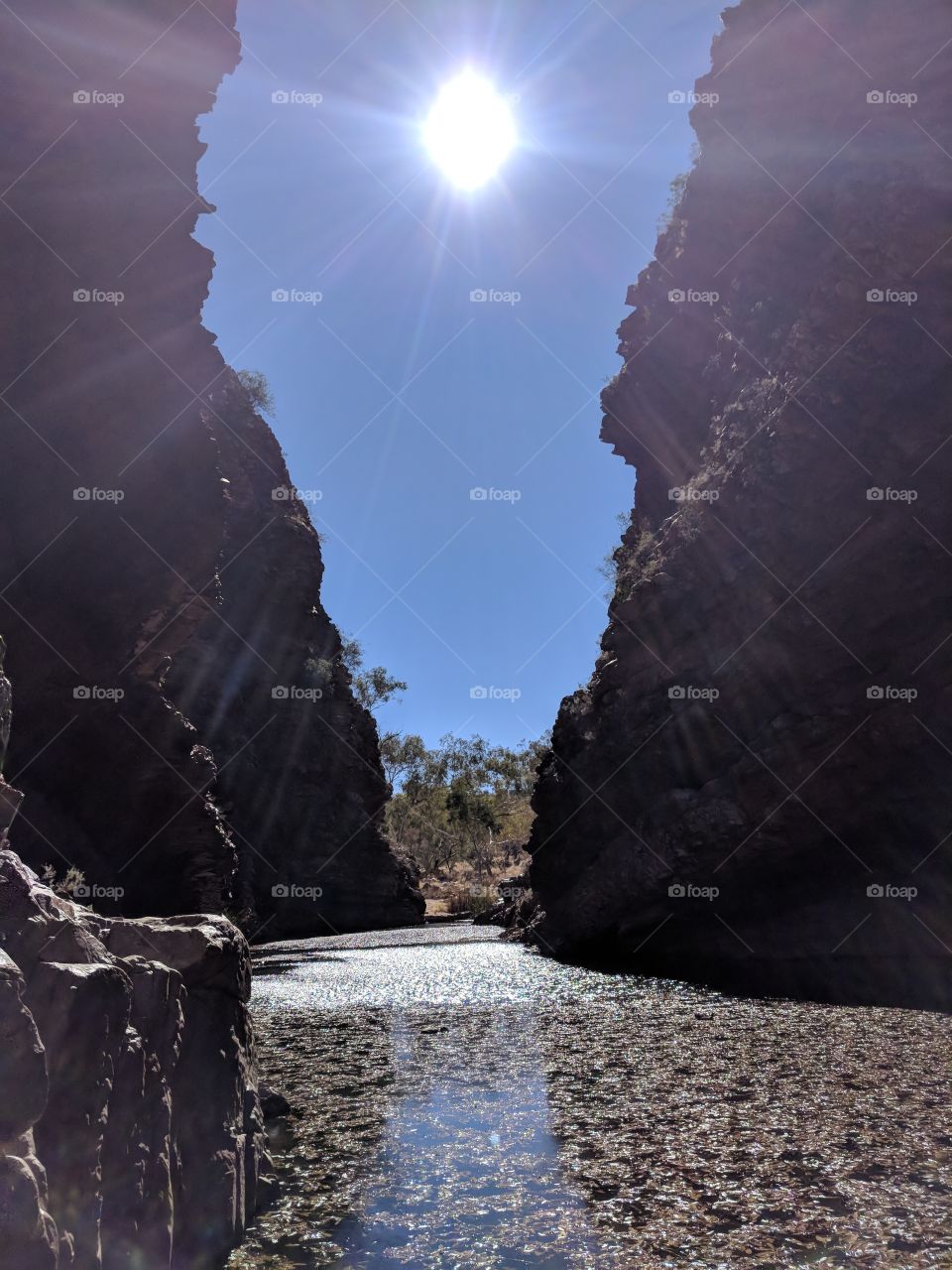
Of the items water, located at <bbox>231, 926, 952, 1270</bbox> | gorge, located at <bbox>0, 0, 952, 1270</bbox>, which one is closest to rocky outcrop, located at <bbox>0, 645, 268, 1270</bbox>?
gorge, located at <bbox>0, 0, 952, 1270</bbox>

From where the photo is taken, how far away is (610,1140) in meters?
11.2

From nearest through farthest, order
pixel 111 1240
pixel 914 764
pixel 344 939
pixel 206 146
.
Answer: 1. pixel 111 1240
2. pixel 914 764
3. pixel 206 146
4. pixel 344 939

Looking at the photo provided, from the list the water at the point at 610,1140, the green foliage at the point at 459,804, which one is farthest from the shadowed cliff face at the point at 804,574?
the green foliage at the point at 459,804

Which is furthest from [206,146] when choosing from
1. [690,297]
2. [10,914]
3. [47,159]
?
[10,914]

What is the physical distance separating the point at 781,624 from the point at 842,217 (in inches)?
556

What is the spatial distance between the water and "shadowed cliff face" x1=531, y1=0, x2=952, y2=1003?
796cm

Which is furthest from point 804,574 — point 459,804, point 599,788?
point 459,804

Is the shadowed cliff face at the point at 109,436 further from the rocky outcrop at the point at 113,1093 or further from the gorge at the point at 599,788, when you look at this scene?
the rocky outcrop at the point at 113,1093

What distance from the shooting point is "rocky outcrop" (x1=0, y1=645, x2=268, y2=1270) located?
4.84m

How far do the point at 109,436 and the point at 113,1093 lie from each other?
2485cm

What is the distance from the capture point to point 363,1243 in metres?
8.45

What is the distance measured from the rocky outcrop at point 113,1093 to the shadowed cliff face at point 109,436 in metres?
16.9

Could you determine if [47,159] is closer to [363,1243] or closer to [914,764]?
[363,1243]

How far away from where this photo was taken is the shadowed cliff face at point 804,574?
26156 millimetres
